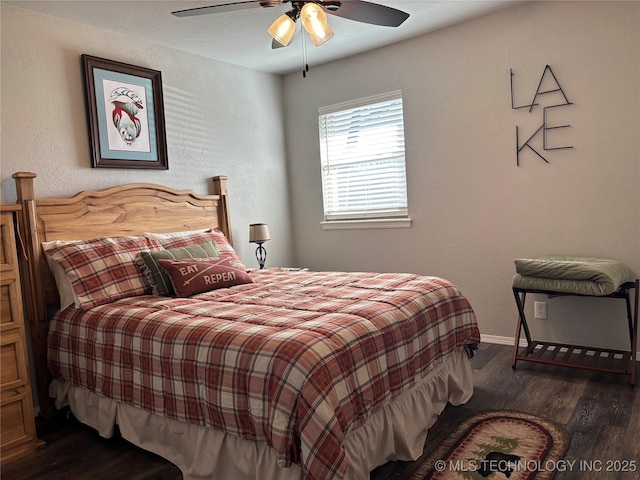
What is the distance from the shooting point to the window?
4.29 m

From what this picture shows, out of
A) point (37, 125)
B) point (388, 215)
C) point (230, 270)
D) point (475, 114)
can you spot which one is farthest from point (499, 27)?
point (37, 125)

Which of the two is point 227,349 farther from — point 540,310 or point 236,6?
point 540,310

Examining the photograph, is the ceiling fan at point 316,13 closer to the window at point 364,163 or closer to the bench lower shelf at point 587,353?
the window at point 364,163

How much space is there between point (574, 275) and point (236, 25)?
2781mm

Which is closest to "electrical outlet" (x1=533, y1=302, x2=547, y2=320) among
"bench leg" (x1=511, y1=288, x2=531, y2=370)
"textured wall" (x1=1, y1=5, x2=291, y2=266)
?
"bench leg" (x1=511, y1=288, x2=531, y2=370)

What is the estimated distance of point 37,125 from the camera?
3123 mm

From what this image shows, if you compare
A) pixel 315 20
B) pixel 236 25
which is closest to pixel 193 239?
pixel 236 25

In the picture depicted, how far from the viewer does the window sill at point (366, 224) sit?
4.27 m

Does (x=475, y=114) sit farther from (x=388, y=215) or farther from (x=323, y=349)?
(x=323, y=349)

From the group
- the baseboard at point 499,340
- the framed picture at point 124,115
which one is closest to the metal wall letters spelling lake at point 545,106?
the baseboard at point 499,340

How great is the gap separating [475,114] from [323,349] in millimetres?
2661

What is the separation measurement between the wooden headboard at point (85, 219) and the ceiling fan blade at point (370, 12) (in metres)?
1.92

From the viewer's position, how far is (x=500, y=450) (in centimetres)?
227

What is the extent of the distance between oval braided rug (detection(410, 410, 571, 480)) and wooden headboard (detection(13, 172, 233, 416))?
225 centimetres
